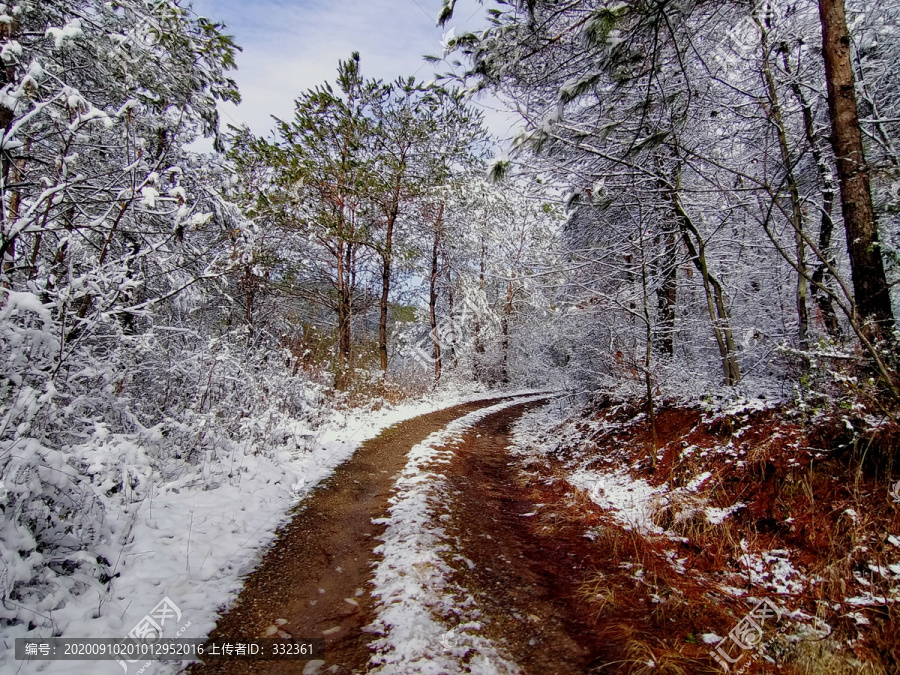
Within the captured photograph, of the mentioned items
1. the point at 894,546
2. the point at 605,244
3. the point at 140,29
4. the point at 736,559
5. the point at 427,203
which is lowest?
the point at 736,559

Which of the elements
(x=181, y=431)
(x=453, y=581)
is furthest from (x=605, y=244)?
(x=181, y=431)

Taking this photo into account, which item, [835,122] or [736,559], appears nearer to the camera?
[736,559]

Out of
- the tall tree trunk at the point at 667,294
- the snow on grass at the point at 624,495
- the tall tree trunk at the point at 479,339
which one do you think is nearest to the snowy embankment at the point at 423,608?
the snow on grass at the point at 624,495

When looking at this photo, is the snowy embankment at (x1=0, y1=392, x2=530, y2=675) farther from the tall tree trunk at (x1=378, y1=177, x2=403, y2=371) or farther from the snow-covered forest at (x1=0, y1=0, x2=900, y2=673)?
the tall tree trunk at (x1=378, y1=177, x2=403, y2=371)

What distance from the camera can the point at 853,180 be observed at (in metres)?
3.98

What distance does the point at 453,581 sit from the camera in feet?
10.1

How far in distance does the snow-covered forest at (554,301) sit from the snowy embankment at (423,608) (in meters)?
0.04

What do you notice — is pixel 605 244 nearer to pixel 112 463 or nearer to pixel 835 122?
pixel 835 122

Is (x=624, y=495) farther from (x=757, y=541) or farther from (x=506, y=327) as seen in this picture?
(x=506, y=327)

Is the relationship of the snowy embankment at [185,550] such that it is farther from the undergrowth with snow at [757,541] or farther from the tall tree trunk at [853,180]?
the tall tree trunk at [853,180]

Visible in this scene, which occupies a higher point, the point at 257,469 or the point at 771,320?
the point at 771,320

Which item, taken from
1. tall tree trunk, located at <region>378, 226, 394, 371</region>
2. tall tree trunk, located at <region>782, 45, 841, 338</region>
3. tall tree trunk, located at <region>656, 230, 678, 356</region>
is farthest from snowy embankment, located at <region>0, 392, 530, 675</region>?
tall tree trunk, located at <region>378, 226, 394, 371</region>

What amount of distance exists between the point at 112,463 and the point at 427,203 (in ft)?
46.0

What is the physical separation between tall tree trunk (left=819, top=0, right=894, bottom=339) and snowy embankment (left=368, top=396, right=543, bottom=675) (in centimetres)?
474
